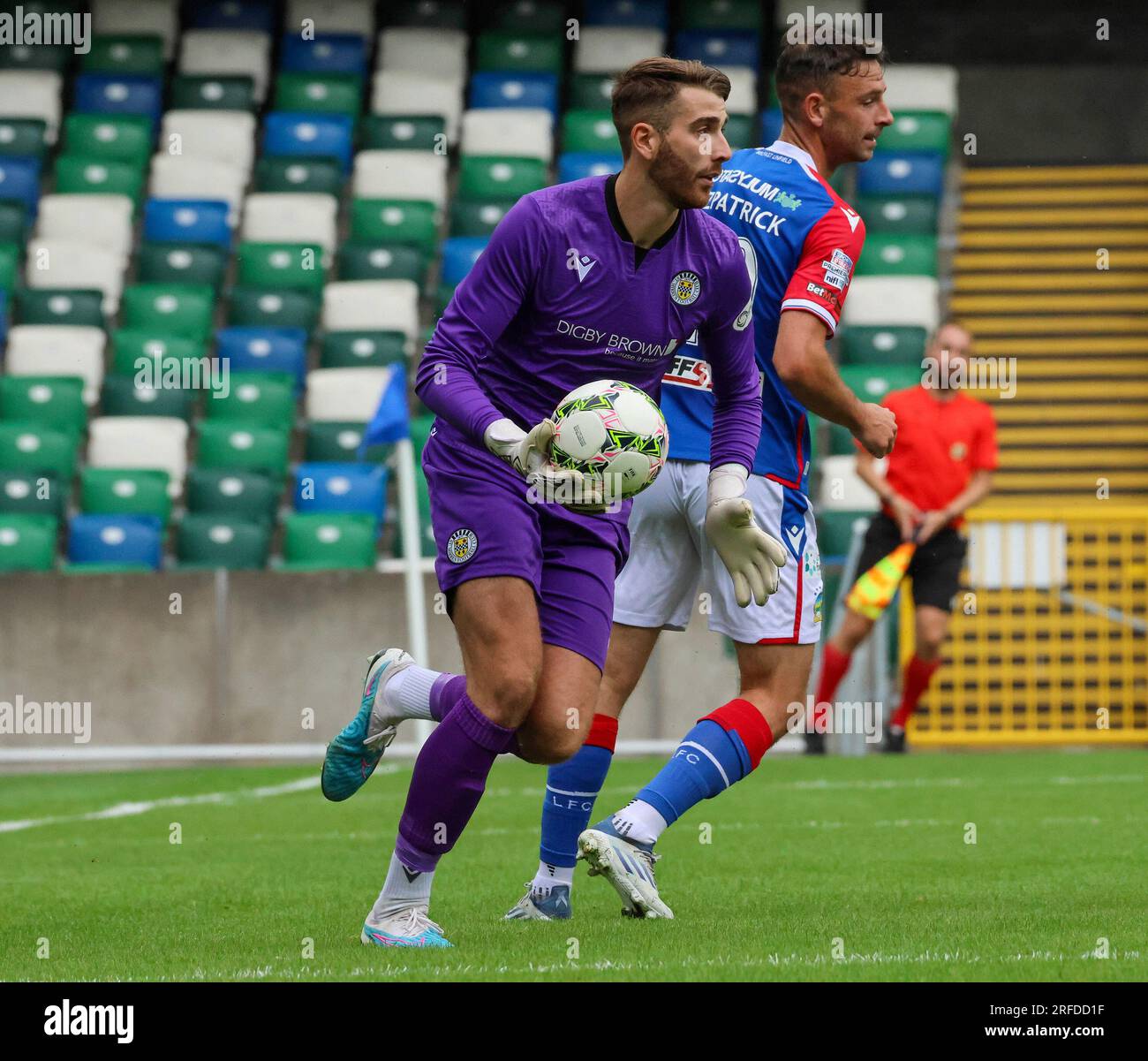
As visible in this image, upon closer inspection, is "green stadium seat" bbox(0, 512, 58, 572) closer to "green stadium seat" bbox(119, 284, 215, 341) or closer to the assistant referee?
"green stadium seat" bbox(119, 284, 215, 341)

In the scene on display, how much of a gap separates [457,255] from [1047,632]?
216 inches

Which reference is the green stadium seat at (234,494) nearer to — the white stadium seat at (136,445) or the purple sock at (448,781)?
the white stadium seat at (136,445)

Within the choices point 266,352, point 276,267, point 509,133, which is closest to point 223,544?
point 266,352

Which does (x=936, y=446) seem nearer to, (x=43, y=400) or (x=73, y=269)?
(x=43, y=400)

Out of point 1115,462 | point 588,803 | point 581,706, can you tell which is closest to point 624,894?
point 588,803

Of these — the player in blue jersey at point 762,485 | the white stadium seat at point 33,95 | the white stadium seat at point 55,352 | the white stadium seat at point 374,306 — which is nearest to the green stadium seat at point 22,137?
the white stadium seat at point 33,95

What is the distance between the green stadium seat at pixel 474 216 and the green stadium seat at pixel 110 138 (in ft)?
9.49

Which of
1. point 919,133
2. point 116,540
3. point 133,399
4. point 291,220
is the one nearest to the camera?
point 116,540

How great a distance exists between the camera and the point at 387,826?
8.68 meters

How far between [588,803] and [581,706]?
921mm

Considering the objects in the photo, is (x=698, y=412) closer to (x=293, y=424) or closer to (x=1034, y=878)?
(x=1034, y=878)

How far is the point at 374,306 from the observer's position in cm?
1591

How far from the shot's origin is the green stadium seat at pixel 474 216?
16656 mm

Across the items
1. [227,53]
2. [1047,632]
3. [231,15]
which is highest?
[231,15]
